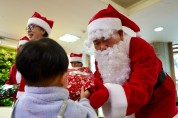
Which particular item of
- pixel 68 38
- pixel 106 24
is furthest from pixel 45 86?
pixel 68 38

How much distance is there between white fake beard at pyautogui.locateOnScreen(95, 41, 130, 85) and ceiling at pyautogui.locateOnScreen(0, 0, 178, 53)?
2175 mm

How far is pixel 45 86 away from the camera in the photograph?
2.35 feet

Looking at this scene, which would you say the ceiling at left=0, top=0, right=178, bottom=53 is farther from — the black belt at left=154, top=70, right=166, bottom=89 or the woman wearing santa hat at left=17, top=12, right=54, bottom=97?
the black belt at left=154, top=70, right=166, bottom=89

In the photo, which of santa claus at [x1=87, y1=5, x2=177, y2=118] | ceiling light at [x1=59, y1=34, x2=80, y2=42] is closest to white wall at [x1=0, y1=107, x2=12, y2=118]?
ceiling light at [x1=59, y1=34, x2=80, y2=42]

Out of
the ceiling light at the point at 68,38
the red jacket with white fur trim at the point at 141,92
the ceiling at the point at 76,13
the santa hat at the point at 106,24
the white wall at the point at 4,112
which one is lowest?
the white wall at the point at 4,112

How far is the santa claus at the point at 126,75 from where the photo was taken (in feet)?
2.59

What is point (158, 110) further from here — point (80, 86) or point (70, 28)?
point (70, 28)

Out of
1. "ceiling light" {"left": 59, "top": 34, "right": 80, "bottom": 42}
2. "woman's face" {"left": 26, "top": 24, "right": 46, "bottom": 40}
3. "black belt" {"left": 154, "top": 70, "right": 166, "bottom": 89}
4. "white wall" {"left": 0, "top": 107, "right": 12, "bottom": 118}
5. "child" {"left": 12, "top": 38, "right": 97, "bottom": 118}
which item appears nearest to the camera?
"child" {"left": 12, "top": 38, "right": 97, "bottom": 118}

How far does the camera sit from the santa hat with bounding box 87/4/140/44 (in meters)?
1.02

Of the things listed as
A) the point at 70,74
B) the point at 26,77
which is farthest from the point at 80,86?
the point at 26,77

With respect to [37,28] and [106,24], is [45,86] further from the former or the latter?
[37,28]

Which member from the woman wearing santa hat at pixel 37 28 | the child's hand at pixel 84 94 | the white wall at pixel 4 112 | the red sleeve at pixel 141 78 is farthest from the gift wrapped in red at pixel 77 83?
the white wall at pixel 4 112

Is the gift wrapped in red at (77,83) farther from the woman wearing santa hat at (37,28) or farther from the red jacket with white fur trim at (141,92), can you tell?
the woman wearing santa hat at (37,28)

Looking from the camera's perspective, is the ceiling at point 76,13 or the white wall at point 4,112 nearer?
the ceiling at point 76,13
